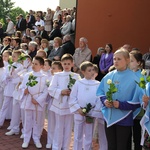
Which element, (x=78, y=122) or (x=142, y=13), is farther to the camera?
(x=142, y=13)

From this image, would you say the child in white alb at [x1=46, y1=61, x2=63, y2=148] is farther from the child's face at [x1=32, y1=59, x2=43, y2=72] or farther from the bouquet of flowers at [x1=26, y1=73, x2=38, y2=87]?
the bouquet of flowers at [x1=26, y1=73, x2=38, y2=87]

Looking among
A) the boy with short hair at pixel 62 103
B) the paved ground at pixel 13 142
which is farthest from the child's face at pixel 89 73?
the paved ground at pixel 13 142

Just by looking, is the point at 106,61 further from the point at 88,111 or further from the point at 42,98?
the point at 88,111

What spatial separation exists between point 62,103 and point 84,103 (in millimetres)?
626

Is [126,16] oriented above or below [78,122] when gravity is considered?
above

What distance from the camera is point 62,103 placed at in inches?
250

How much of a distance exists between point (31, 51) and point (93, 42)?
4.04 m

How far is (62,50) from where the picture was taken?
11.6 m

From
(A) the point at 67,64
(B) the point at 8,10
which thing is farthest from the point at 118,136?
(B) the point at 8,10

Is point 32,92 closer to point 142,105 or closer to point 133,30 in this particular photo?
point 142,105

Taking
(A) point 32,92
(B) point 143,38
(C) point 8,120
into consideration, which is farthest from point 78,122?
(B) point 143,38

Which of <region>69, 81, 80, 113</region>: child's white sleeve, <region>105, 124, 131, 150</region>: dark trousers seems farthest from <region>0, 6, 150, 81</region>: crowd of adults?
<region>105, 124, 131, 150</region>: dark trousers

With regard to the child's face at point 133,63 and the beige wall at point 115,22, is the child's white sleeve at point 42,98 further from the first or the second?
the beige wall at point 115,22

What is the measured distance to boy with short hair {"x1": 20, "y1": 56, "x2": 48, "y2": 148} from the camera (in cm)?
685
